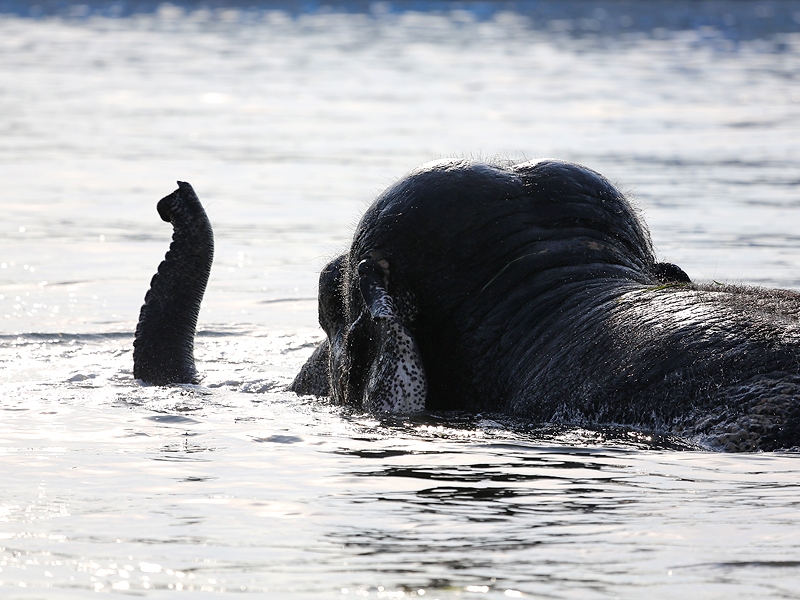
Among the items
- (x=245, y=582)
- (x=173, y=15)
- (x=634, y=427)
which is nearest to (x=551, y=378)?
(x=634, y=427)

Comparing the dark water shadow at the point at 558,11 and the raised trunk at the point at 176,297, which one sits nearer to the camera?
the raised trunk at the point at 176,297

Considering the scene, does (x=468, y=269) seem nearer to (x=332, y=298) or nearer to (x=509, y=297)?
(x=509, y=297)

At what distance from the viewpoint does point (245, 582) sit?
5262 millimetres

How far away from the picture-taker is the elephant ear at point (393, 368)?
331 inches

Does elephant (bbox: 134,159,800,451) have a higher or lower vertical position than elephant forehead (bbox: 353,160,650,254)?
lower

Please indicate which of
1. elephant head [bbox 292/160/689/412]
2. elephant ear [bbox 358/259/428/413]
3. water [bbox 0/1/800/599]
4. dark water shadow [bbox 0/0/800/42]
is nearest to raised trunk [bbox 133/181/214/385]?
water [bbox 0/1/800/599]

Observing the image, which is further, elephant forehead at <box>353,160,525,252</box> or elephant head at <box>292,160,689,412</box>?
elephant forehead at <box>353,160,525,252</box>

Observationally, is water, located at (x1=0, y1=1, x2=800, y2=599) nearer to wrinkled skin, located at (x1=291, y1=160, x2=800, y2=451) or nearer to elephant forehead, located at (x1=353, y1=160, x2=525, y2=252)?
wrinkled skin, located at (x1=291, y1=160, x2=800, y2=451)

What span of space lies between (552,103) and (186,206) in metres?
26.4

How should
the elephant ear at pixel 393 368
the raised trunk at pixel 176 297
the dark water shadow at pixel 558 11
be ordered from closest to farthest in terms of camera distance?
the elephant ear at pixel 393 368, the raised trunk at pixel 176 297, the dark water shadow at pixel 558 11

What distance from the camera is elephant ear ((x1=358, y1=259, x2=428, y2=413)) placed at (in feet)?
27.6

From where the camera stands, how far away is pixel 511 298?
8.55m

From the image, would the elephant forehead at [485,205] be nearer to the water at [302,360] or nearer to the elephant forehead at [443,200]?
the elephant forehead at [443,200]

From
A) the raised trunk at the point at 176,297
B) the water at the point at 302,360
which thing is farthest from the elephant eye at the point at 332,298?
the raised trunk at the point at 176,297
